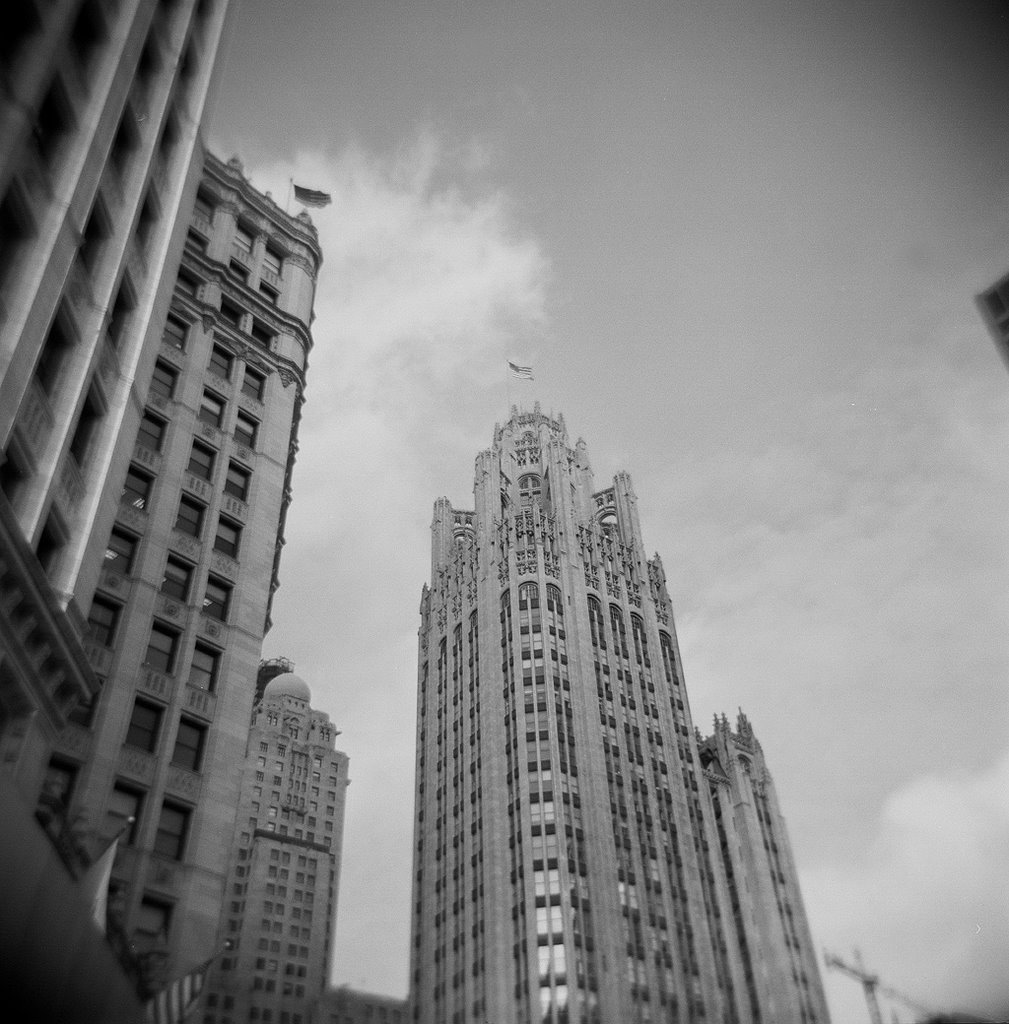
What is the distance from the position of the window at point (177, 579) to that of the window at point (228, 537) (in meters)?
2.25

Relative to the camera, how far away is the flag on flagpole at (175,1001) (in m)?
29.5

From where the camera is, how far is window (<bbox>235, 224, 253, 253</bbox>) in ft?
189

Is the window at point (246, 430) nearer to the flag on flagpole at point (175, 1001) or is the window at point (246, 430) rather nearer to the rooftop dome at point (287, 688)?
the flag on flagpole at point (175, 1001)

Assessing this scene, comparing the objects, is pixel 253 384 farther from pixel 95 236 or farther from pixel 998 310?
pixel 998 310

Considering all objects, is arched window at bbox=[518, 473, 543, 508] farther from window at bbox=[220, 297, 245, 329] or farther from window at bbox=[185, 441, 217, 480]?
window at bbox=[185, 441, 217, 480]

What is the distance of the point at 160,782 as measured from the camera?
3625 centimetres

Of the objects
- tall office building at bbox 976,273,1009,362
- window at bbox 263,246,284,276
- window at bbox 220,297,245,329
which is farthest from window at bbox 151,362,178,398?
tall office building at bbox 976,273,1009,362

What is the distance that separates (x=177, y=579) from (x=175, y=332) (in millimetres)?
13491

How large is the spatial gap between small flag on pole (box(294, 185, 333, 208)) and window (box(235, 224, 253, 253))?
787 centimetres

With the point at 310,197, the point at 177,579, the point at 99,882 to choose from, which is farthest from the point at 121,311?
the point at 310,197

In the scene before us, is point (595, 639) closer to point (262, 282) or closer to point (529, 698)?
point (529, 698)

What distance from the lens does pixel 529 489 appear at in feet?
508

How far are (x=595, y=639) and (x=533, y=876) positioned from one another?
3247 cm

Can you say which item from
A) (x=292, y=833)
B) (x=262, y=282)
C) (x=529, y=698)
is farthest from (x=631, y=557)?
(x=262, y=282)
